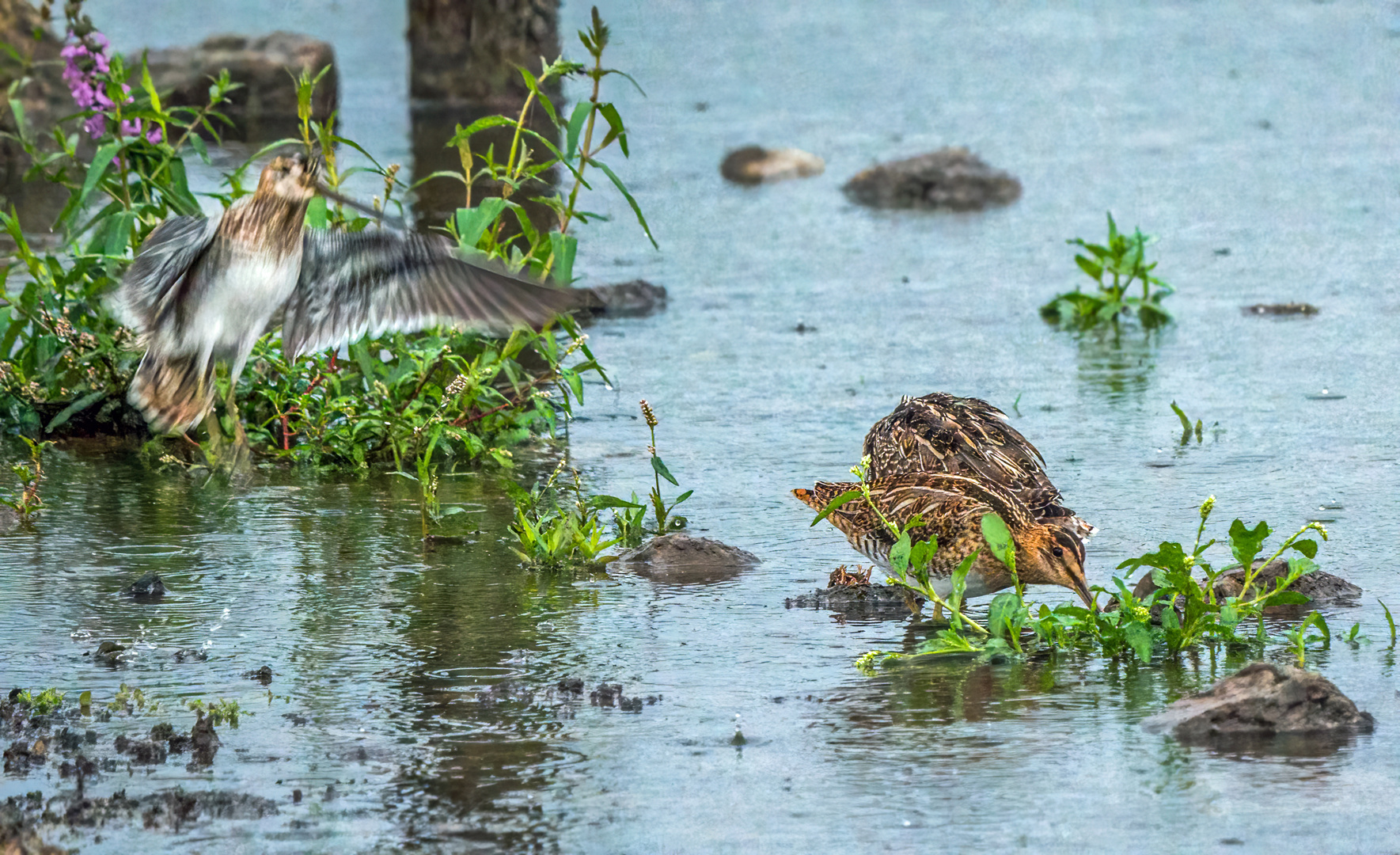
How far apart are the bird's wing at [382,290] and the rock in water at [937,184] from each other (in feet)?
26.7

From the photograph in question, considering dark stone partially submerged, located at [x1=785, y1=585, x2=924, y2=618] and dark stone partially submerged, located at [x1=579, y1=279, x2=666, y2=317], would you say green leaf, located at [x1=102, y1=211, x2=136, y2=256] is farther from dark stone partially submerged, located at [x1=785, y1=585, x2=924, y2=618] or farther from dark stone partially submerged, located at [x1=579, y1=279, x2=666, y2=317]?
dark stone partially submerged, located at [x1=579, y1=279, x2=666, y2=317]

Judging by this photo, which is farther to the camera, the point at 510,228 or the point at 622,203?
the point at 622,203

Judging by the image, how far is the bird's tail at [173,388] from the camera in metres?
6.07

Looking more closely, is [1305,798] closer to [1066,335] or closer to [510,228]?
[1066,335]

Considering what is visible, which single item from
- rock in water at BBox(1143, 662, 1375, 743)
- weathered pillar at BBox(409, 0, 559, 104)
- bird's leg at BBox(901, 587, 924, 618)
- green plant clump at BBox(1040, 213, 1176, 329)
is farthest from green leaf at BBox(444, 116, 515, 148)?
weathered pillar at BBox(409, 0, 559, 104)

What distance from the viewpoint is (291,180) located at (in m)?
5.73

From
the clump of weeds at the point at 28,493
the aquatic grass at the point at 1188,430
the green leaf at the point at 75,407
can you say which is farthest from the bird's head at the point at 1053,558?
the green leaf at the point at 75,407

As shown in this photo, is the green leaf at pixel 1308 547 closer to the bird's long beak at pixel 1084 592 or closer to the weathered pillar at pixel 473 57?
the bird's long beak at pixel 1084 592

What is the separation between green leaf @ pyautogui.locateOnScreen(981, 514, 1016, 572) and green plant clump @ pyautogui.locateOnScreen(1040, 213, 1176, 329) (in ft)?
15.5

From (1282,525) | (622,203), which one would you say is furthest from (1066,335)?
(622,203)

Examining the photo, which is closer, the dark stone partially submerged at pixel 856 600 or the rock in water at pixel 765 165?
the dark stone partially submerged at pixel 856 600

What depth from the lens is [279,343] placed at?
7.66 m

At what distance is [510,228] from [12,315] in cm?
457

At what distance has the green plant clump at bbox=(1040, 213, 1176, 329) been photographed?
9.95 metres
